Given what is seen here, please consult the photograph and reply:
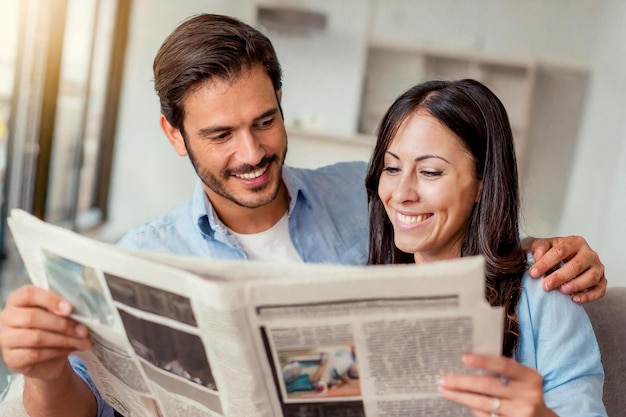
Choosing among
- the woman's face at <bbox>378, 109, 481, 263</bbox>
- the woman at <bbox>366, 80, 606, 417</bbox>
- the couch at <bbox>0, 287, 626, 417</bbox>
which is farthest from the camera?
the couch at <bbox>0, 287, 626, 417</bbox>

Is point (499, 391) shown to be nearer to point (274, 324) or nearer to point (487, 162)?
point (274, 324)

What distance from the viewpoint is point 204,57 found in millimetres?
1513

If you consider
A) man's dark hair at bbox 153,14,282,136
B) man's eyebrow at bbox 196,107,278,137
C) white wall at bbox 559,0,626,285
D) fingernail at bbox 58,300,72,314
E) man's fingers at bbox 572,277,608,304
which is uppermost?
man's dark hair at bbox 153,14,282,136

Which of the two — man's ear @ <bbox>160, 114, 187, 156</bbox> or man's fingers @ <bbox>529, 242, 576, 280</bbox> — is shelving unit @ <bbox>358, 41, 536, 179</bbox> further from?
man's fingers @ <bbox>529, 242, 576, 280</bbox>

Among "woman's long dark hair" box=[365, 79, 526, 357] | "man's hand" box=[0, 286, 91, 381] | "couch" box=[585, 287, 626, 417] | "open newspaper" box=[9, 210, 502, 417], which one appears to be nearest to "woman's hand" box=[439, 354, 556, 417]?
"open newspaper" box=[9, 210, 502, 417]

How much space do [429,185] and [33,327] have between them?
24.2 inches

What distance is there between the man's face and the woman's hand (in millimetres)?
787

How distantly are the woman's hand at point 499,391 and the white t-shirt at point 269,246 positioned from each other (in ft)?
2.82

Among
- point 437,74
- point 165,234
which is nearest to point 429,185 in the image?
point 165,234

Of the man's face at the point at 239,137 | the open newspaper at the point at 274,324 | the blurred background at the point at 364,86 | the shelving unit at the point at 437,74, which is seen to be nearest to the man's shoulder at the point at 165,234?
the man's face at the point at 239,137

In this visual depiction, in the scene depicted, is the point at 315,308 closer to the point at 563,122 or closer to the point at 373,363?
the point at 373,363

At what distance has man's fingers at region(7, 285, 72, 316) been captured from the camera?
0.93 m

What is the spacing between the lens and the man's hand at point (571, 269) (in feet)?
3.58

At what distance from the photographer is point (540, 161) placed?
581 centimetres
